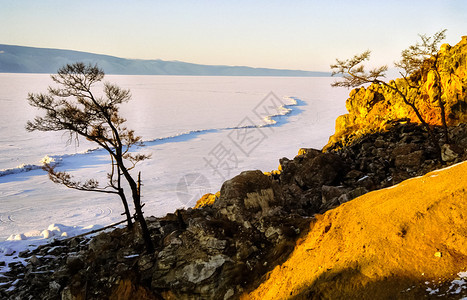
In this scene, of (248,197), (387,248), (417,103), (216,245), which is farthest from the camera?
(417,103)

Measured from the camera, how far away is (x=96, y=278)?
963 cm

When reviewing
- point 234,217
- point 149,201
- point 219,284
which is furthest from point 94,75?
point 149,201

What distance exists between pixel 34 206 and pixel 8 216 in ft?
7.00

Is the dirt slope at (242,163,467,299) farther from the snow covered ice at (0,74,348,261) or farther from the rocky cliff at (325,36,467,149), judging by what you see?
the snow covered ice at (0,74,348,261)

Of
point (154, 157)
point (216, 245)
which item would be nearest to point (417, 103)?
point (216, 245)

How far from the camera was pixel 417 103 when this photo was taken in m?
18.9

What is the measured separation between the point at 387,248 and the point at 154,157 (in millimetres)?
35193

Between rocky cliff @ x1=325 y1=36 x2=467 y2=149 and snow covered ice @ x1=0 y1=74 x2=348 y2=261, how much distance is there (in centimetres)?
1262

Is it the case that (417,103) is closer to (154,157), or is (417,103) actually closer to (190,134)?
(154,157)

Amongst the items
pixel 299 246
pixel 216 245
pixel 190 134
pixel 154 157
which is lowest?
pixel 154 157

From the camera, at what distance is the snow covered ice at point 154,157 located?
2338 centimetres

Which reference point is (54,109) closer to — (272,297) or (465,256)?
(272,297)

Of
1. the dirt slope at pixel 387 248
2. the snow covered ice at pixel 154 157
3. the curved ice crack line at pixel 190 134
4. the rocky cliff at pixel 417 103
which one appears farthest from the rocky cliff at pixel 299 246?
the curved ice crack line at pixel 190 134

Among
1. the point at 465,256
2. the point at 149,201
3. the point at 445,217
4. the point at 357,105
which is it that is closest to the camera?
the point at 465,256
